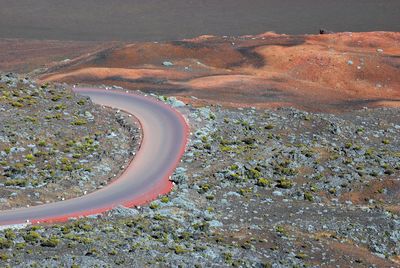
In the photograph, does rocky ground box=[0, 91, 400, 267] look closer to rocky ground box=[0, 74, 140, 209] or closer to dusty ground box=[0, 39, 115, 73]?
rocky ground box=[0, 74, 140, 209]

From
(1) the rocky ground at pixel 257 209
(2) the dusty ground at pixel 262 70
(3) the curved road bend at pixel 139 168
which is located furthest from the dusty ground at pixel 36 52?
(1) the rocky ground at pixel 257 209

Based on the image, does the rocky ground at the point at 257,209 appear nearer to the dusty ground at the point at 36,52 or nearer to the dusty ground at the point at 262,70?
the dusty ground at the point at 262,70

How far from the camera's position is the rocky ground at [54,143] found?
Answer: 4222 cm

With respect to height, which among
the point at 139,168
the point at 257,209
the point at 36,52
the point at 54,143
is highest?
the point at 54,143

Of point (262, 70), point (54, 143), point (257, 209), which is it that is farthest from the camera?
point (262, 70)

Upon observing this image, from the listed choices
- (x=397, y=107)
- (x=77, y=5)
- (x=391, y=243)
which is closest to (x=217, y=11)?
(x=77, y=5)

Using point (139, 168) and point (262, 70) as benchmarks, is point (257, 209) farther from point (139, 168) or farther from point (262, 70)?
point (262, 70)

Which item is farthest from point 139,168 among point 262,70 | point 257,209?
point 262,70

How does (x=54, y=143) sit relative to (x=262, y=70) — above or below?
above

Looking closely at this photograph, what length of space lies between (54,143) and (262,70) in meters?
39.9

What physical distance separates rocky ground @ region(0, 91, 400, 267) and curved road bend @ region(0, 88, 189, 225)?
0.90 meters

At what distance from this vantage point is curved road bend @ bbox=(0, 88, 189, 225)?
39000mm

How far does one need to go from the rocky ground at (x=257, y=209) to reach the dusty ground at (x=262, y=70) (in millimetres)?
10139

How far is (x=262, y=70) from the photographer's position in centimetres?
8400
